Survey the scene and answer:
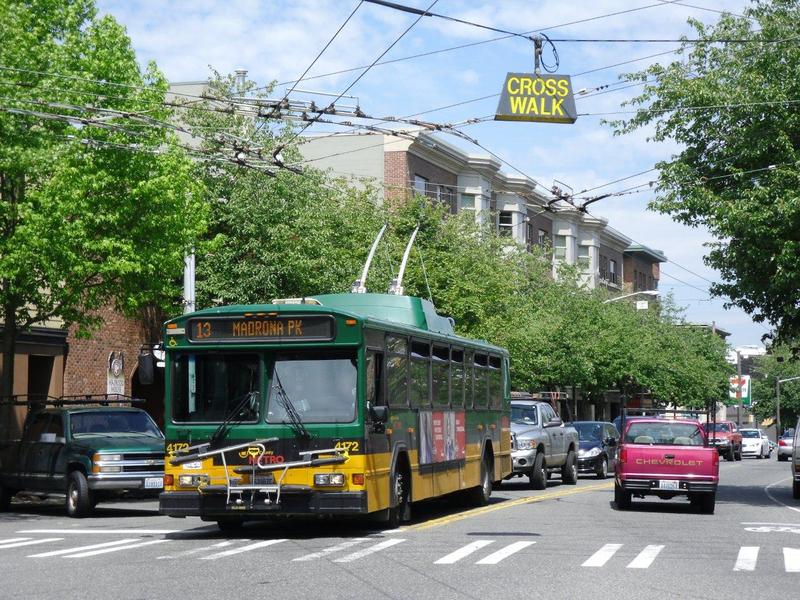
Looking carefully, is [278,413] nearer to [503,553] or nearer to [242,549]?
[242,549]

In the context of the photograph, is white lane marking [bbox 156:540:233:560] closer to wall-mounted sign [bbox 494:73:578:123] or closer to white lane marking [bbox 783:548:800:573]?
white lane marking [bbox 783:548:800:573]

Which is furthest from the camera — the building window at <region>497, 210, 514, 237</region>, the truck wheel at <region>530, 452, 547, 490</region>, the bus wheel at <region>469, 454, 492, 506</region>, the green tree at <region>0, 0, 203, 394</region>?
the building window at <region>497, 210, 514, 237</region>

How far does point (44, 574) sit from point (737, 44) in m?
19.1

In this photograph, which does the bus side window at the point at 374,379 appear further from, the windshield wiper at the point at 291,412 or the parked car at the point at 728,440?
the parked car at the point at 728,440

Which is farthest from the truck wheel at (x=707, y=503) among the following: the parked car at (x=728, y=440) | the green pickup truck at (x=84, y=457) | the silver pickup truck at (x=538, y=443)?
the parked car at (x=728, y=440)

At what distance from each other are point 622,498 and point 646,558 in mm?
8754

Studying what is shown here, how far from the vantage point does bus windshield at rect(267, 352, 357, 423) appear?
1605 centimetres

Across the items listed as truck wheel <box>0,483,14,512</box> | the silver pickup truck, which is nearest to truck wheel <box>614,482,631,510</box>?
the silver pickup truck

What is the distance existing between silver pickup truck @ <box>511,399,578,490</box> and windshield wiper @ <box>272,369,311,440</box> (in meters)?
13.1

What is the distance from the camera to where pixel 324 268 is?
117ft

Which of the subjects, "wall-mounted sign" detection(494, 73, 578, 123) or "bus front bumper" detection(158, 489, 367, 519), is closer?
"bus front bumper" detection(158, 489, 367, 519)

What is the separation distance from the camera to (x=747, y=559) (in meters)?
14.2

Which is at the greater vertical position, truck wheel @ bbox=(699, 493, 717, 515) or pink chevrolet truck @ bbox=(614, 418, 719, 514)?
pink chevrolet truck @ bbox=(614, 418, 719, 514)

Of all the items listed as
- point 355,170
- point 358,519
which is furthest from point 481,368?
point 355,170
